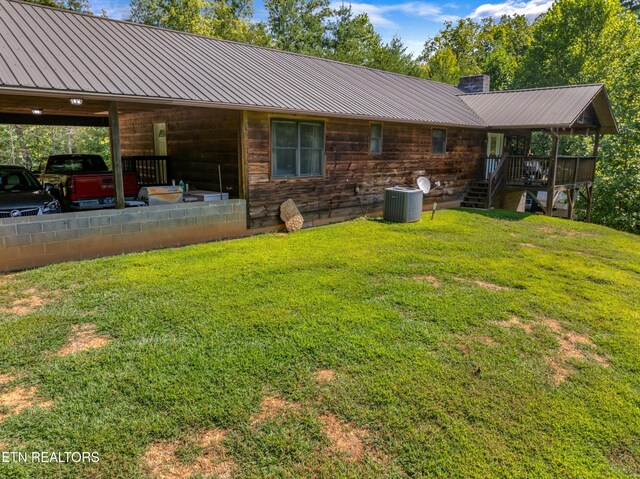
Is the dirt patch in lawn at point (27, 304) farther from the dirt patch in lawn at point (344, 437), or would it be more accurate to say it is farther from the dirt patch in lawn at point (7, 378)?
the dirt patch in lawn at point (344, 437)

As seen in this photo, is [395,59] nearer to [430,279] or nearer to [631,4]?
[430,279]

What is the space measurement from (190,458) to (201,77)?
8.42 metres

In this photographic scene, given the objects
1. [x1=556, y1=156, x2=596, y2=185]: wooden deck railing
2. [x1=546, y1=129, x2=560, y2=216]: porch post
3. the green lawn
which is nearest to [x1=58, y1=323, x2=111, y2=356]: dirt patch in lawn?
the green lawn

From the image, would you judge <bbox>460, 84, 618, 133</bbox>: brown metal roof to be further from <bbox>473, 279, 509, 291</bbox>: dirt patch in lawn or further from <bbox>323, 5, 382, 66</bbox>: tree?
<bbox>323, 5, 382, 66</bbox>: tree

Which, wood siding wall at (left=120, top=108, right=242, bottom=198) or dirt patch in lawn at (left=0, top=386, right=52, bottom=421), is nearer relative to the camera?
dirt patch in lawn at (left=0, top=386, right=52, bottom=421)

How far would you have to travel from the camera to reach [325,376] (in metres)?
4.09

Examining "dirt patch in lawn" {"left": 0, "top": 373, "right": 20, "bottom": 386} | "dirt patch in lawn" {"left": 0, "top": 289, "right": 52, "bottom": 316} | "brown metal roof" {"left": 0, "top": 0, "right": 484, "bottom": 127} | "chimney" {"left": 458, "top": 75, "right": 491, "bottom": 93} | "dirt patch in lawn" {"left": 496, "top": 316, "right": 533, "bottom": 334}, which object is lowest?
"dirt patch in lawn" {"left": 0, "top": 373, "right": 20, "bottom": 386}

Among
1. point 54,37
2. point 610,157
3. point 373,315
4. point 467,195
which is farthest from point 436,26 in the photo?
point 373,315

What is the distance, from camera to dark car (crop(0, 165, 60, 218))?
7.38 m

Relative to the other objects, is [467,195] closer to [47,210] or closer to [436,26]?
[47,210]

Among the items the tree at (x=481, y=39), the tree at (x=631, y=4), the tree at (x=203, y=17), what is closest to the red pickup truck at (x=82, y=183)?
the tree at (x=203, y=17)

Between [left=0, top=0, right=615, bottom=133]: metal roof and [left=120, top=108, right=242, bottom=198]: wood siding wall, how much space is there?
3.61ft

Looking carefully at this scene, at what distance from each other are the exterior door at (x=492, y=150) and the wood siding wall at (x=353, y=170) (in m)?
1.16

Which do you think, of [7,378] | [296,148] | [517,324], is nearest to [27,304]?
[7,378]
